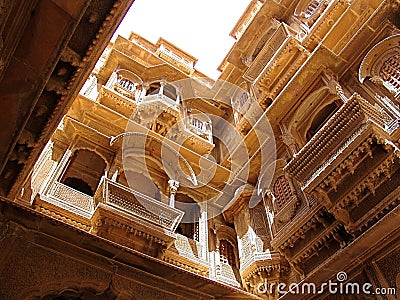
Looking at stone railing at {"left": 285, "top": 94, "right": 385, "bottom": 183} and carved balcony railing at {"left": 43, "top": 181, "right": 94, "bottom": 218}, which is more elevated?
stone railing at {"left": 285, "top": 94, "right": 385, "bottom": 183}

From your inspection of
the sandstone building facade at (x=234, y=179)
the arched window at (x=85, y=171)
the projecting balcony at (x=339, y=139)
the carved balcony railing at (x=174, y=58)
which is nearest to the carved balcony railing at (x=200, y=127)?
the sandstone building facade at (x=234, y=179)

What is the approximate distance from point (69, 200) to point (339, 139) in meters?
6.49

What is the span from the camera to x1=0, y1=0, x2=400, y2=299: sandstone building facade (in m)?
4.88

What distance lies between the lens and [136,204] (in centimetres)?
842

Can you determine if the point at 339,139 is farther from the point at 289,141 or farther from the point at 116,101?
the point at 116,101

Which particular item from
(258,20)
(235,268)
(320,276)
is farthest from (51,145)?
(258,20)

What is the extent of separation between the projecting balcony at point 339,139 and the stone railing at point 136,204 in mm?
3422

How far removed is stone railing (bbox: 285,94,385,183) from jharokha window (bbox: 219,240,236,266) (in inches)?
160

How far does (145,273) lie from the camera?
5141 millimetres

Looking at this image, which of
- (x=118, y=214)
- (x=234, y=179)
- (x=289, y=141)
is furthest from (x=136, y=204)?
(x=289, y=141)

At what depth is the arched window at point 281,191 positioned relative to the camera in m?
9.23

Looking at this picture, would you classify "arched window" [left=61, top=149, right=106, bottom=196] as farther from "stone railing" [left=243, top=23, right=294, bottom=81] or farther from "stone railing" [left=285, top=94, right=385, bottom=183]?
"stone railing" [left=243, top=23, right=294, bottom=81]

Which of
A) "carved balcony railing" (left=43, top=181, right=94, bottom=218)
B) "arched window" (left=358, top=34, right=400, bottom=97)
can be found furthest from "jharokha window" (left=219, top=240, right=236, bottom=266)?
"arched window" (left=358, top=34, right=400, bottom=97)

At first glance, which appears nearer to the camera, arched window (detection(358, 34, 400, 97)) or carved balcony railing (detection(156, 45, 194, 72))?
arched window (detection(358, 34, 400, 97))
